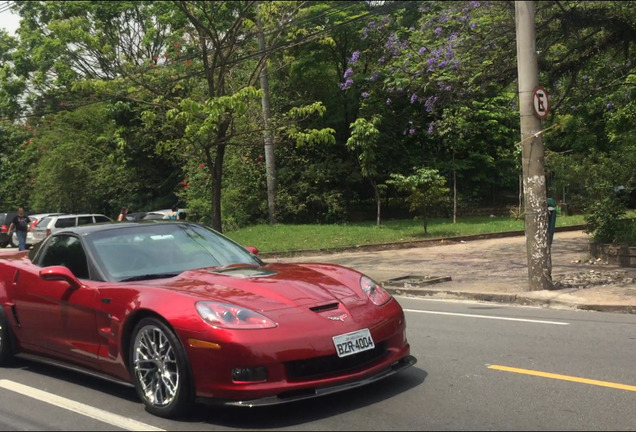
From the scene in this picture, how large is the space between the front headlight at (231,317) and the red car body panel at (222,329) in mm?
44

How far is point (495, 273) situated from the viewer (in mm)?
13367

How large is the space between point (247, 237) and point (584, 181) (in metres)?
11.5

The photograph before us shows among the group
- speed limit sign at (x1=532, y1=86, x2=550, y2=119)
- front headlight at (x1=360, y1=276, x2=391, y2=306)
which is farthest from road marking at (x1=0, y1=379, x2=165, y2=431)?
speed limit sign at (x1=532, y1=86, x2=550, y2=119)

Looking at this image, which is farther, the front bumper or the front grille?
the front grille

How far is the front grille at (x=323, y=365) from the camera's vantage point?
14.8ft

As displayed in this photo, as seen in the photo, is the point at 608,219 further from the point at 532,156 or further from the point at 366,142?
the point at 366,142

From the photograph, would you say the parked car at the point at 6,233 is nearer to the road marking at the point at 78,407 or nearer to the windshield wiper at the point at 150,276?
the road marking at the point at 78,407

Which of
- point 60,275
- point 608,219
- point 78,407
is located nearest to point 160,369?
point 78,407

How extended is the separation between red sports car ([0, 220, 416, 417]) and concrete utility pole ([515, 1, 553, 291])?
590 cm

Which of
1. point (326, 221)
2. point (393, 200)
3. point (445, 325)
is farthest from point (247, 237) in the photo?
point (445, 325)

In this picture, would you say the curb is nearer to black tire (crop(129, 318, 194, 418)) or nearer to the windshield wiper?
the windshield wiper

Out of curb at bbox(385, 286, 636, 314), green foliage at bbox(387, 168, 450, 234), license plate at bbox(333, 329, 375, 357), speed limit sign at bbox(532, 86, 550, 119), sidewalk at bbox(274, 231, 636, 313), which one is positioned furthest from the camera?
green foliage at bbox(387, 168, 450, 234)

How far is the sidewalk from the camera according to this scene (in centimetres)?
1029

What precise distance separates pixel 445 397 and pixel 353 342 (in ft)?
3.24
